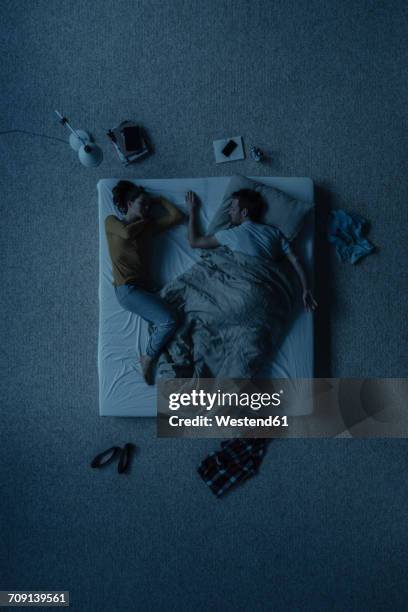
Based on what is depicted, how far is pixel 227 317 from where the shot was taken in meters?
2.01

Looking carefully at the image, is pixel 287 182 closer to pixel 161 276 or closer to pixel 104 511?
pixel 161 276

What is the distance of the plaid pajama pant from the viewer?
2.18 meters

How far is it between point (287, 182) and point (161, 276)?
31.8 inches

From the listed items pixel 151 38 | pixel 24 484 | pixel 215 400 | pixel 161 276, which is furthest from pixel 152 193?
pixel 24 484

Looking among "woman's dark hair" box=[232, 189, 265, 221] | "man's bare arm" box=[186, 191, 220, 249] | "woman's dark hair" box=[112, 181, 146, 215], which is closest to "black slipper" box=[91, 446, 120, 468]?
"man's bare arm" box=[186, 191, 220, 249]

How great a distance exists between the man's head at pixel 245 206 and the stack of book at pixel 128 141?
24.3 inches

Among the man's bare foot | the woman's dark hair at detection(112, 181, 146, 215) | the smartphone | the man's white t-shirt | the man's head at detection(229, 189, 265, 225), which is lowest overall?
the man's bare foot

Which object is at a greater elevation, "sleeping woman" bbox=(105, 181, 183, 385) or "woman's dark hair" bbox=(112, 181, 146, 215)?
"woman's dark hair" bbox=(112, 181, 146, 215)

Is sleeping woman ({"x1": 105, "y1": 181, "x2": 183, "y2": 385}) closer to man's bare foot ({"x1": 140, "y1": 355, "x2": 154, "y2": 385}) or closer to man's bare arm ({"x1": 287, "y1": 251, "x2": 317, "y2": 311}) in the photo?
man's bare foot ({"x1": 140, "y1": 355, "x2": 154, "y2": 385})

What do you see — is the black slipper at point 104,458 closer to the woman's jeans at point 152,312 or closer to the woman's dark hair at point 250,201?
the woman's jeans at point 152,312

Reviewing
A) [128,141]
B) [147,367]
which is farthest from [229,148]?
[147,367]

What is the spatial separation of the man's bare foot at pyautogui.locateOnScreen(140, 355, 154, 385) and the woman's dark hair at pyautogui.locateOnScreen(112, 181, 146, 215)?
→ 0.78 meters

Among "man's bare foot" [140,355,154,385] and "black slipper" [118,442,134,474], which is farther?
"black slipper" [118,442,134,474]

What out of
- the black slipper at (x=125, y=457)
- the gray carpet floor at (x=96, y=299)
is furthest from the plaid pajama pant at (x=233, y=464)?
the black slipper at (x=125, y=457)
